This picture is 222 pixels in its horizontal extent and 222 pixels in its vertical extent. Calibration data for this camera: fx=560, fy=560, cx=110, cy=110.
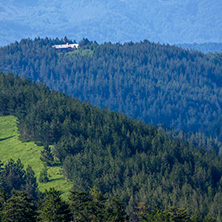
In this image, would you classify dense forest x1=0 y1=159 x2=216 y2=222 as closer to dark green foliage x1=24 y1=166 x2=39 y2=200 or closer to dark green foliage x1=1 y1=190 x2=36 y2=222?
dark green foliage x1=1 y1=190 x2=36 y2=222

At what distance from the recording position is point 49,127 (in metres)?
168

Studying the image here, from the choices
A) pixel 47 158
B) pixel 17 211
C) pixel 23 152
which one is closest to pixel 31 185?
pixel 47 158

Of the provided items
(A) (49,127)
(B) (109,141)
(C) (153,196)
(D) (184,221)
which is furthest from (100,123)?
(D) (184,221)

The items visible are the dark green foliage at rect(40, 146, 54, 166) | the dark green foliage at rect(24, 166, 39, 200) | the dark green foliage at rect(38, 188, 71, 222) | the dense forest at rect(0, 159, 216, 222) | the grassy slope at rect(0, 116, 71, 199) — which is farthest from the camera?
the dark green foliage at rect(40, 146, 54, 166)

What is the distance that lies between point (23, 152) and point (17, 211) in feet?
274

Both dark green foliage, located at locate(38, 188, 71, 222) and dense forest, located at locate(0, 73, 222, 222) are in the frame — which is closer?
dark green foliage, located at locate(38, 188, 71, 222)

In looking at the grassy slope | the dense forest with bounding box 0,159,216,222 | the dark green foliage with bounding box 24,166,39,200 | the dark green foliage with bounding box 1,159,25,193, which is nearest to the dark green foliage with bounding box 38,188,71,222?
the dense forest with bounding box 0,159,216,222

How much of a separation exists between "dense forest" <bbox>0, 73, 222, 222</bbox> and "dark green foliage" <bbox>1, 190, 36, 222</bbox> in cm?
4780

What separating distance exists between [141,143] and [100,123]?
15.7m

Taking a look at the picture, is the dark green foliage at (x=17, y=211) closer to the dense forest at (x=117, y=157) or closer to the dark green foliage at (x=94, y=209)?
the dark green foliage at (x=94, y=209)

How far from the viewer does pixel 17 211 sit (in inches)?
3004

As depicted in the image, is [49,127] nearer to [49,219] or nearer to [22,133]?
[22,133]

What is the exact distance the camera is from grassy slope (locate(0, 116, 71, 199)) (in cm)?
13912

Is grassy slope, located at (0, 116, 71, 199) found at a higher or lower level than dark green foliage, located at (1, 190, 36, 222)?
lower
